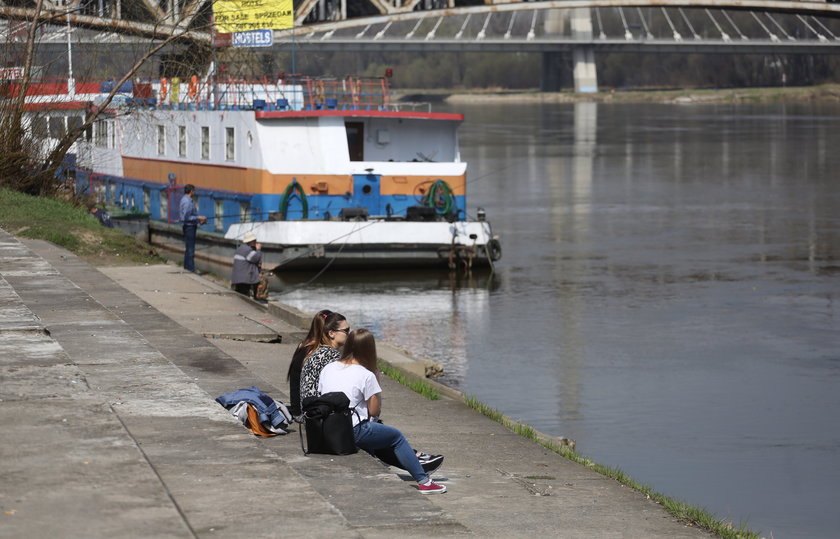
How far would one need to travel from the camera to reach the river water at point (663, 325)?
49.9 feet

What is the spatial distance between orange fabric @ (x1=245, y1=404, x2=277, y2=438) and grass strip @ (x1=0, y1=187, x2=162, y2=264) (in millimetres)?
12478

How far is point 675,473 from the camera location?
14594 millimetres

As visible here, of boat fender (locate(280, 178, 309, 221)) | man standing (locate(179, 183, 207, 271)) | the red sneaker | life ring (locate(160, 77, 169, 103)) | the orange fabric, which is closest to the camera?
the red sneaker

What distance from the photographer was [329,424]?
32.1 feet

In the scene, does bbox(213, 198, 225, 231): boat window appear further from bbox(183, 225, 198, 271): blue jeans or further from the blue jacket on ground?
the blue jacket on ground

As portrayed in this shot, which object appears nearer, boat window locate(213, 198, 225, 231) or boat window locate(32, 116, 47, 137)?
boat window locate(32, 116, 47, 137)

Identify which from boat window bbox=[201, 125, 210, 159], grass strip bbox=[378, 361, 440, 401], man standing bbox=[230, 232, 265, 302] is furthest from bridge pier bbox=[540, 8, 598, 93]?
grass strip bbox=[378, 361, 440, 401]

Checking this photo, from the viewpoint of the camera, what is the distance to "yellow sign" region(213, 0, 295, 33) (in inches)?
1405

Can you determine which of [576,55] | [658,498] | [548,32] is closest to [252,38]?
[658,498]

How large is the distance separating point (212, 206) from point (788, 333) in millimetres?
16039

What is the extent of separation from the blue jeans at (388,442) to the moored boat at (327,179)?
68.0ft

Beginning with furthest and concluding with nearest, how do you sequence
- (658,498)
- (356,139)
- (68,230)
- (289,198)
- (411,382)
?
1. (356,139)
2. (289,198)
3. (68,230)
4. (411,382)
5. (658,498)

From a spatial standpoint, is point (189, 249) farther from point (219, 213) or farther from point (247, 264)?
point (219, 213)

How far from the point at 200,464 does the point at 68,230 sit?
1607 cm
